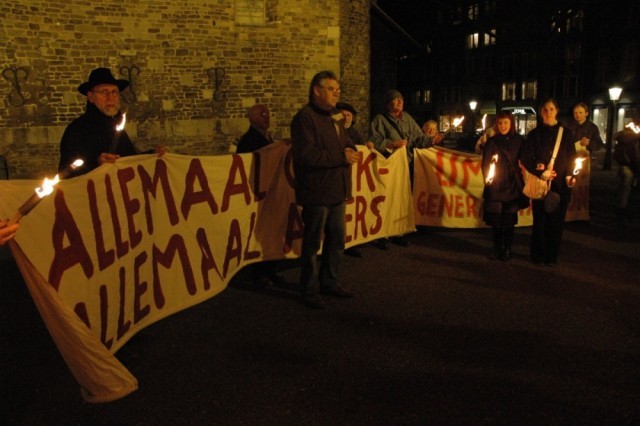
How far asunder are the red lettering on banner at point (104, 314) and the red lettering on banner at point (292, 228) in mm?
2398

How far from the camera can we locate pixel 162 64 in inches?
538

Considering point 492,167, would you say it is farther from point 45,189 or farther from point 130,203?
point 45,189

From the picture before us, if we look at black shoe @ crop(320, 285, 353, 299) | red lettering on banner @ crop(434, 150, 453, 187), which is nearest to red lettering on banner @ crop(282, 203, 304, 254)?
black shoe @ crop(320, 285, 353, 299)

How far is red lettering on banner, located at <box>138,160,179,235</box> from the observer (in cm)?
403

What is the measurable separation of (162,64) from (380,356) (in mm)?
11702

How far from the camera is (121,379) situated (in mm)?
3000

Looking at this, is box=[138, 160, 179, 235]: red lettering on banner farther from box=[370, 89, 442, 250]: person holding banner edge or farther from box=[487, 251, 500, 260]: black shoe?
box=[487, 251, 500, 260]: black shoe

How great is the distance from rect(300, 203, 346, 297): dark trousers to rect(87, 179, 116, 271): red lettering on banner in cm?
180

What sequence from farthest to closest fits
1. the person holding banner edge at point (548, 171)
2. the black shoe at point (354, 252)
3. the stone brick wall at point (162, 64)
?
the stone brick wall at point (162, 64) < the black shoe at point (354, 252) < the person holding banner edge at point (548, 171)

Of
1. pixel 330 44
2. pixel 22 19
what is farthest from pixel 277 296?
pixel 330 44

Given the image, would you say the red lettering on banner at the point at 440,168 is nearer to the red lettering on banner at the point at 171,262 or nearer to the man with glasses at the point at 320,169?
the man with glasses at the point at 320,169

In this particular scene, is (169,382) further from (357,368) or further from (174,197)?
(174,197)

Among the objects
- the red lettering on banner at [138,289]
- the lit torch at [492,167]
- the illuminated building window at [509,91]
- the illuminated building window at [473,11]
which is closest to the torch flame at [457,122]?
the lit torch at [492,167]

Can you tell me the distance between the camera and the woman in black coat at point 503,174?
614 cm
